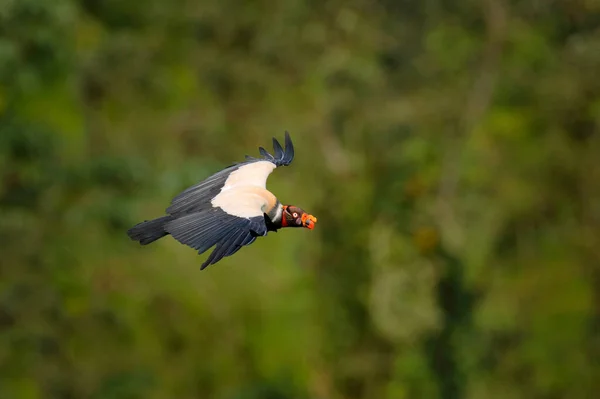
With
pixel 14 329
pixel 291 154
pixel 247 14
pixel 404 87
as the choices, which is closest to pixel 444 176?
pixel 404 87

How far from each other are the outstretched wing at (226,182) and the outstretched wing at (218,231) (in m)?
0.16

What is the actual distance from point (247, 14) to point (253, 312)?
3804mm

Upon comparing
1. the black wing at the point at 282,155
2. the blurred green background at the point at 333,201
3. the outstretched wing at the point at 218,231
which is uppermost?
the blurred green background at the point at 333,201

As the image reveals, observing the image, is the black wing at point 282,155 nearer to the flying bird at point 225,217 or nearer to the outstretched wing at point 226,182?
the outstretched wing at point 226,182

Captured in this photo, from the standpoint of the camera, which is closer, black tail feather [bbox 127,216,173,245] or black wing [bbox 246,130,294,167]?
black tail feather [bbox 127,216,173,245]

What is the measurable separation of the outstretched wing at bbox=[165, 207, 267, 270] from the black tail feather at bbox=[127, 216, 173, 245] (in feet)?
0.53

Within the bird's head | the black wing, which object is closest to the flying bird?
the bird's head

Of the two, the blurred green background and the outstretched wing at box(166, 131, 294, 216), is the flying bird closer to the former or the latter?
the outstretched wing at box(166, 131, 294, 216)

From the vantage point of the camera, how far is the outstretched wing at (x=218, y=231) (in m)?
3.66

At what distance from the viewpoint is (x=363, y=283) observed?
1067cm

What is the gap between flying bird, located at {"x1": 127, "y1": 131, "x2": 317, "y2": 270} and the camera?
3695mm

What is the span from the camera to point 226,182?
168 inches

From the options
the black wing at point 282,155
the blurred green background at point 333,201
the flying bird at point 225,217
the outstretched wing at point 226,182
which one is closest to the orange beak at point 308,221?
the flying bird at point 225,217

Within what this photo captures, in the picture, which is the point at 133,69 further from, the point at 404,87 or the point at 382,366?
the point at 382,366
